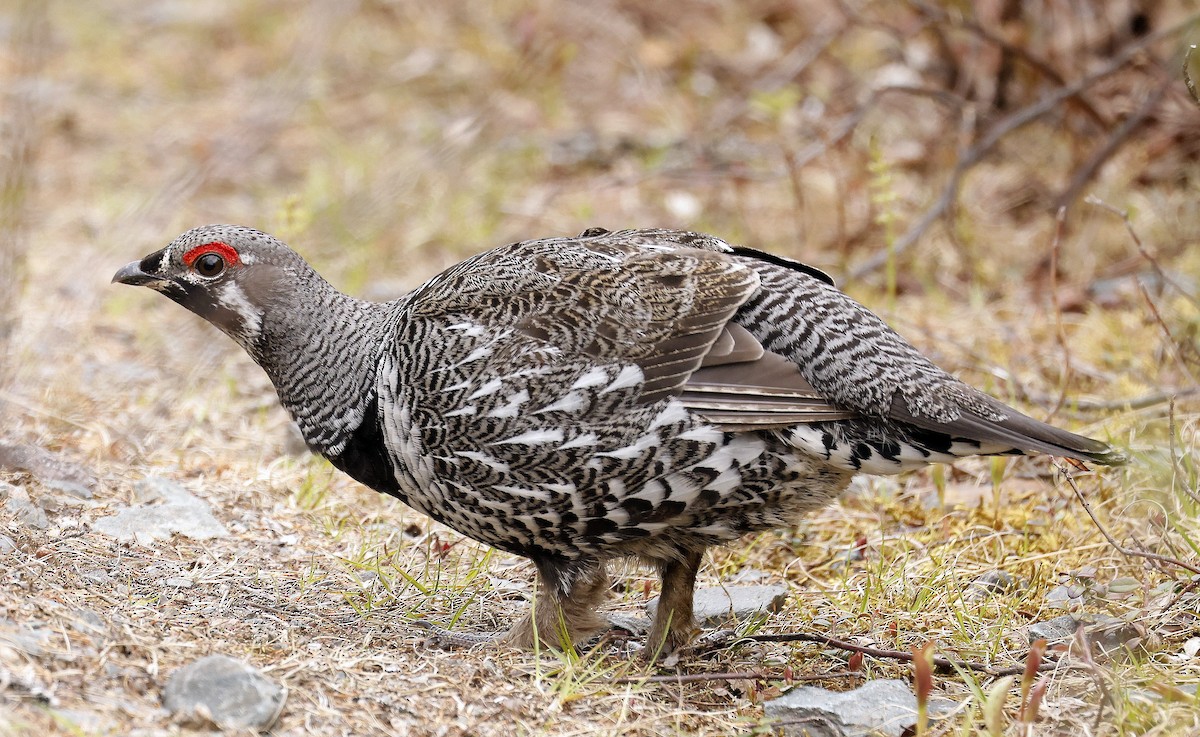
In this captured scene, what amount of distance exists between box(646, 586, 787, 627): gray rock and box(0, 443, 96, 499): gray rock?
231cm

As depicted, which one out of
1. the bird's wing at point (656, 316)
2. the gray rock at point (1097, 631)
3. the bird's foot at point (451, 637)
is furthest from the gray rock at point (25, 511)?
the gray rock at point (1097, 631)

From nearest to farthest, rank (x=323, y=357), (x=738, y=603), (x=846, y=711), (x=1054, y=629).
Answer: (x=846, y=711)
(x=1054, y=629)
(x=323, y=357)
(x=738, y=603)

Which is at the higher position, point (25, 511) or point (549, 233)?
point (549, 233)

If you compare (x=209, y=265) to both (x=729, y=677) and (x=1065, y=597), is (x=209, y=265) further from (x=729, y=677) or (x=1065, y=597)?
(x=1065, y=597)

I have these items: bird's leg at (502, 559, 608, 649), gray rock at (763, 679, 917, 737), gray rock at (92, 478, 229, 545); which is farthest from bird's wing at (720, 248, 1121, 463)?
gray rock at (92, 478, 229, 545)

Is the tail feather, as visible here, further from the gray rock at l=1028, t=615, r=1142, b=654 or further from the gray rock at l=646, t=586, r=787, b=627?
the gray rock at l=646, t=586, r=787, b=627

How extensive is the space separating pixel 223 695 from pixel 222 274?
172 centimetres

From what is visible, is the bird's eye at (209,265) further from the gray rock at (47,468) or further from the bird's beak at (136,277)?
the gray rock at (47,468)

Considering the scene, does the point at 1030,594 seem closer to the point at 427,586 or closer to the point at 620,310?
the point at 620,310

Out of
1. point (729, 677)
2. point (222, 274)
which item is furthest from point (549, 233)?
point (729, 677)

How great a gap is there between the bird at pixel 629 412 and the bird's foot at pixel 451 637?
0.07m

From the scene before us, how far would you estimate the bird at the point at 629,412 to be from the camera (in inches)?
153

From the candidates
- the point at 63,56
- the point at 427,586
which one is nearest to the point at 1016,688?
the point at 427,586

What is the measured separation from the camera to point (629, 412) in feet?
12.8
